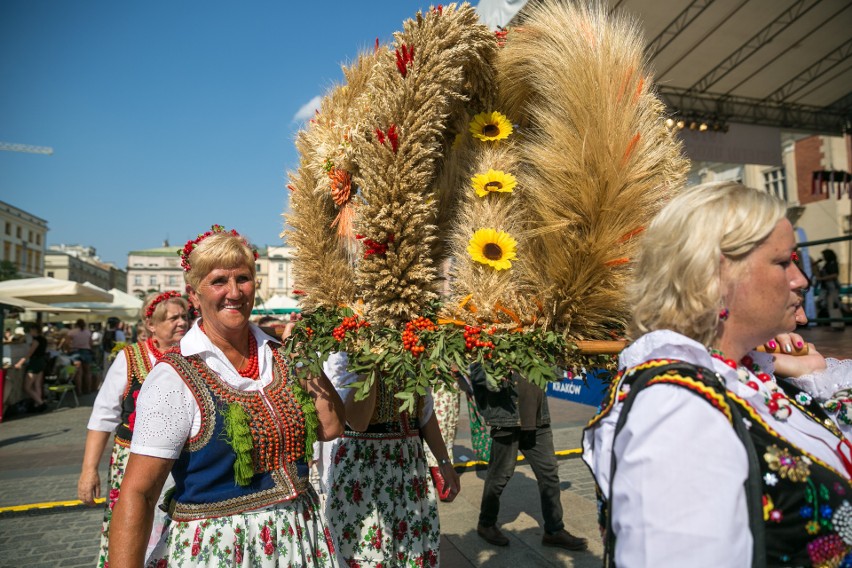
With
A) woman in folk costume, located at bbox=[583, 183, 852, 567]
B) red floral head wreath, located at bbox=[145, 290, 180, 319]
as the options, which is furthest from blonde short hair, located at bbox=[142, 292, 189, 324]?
woman in folk costume, located at bbox=[583, 183, 852, 567]

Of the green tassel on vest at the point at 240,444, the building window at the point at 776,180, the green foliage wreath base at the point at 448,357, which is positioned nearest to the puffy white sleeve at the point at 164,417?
the green tassel on vest at the point at 240,444

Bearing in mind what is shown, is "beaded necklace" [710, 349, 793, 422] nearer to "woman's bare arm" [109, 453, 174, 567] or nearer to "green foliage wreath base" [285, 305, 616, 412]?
"green foliage wreath base" [285, 305, 616, 412]

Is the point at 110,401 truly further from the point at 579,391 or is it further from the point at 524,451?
the point at 579,391

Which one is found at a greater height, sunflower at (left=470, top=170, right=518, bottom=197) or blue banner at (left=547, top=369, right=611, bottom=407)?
sunflower at (left=470, top=170, right=518, bottom=197)

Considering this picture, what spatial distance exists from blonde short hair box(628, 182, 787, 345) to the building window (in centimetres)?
2592

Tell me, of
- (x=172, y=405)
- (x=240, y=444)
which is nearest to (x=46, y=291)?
(x=172, y=405)

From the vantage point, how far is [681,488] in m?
0.98

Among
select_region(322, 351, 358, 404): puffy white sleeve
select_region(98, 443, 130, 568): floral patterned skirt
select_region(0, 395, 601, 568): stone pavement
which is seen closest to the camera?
select_region(322, 351, 358, 404): puffy white sleeve

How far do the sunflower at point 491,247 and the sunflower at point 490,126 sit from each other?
0.37m

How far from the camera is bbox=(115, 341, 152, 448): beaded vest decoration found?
3.20m

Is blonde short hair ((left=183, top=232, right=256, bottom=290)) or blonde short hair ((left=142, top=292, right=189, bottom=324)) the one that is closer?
blonde short hair ((left=183, top=232, right=256, bottom=290))

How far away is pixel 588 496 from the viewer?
536cm

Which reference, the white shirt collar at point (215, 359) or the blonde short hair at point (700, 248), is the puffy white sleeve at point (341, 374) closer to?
the white shirt collar at point (215, 359)

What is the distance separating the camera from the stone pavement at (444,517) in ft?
13.6
